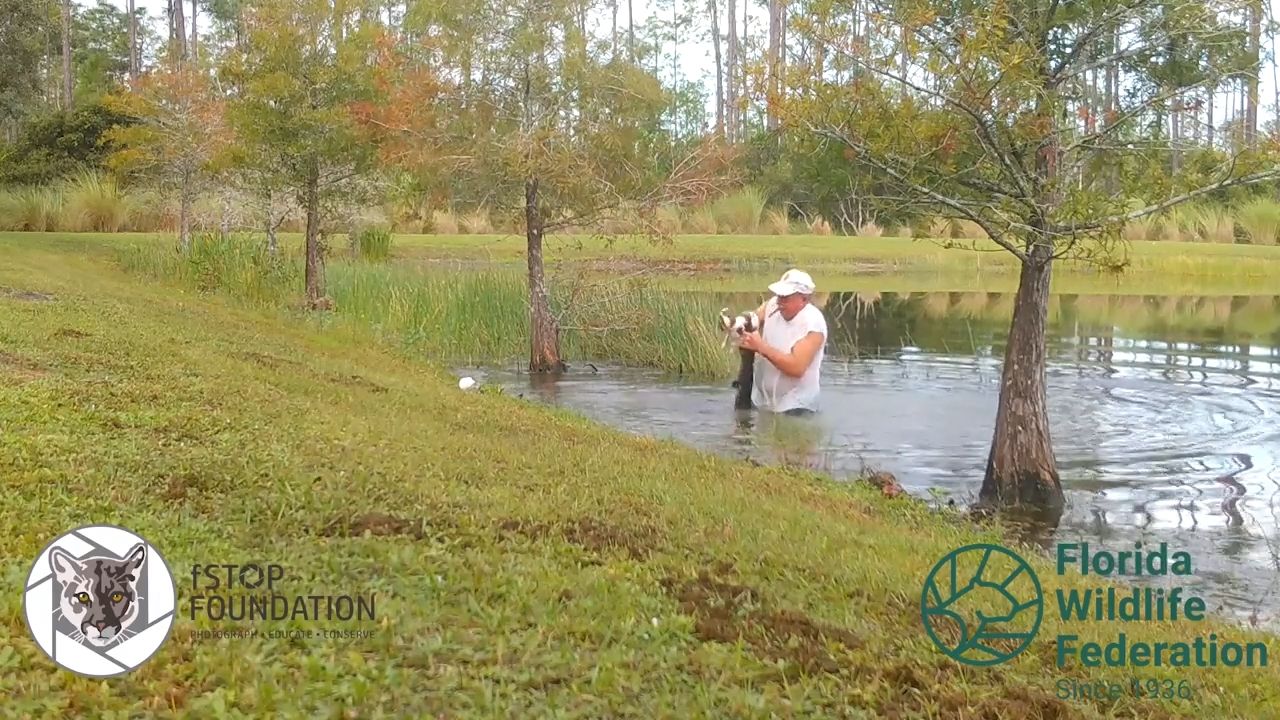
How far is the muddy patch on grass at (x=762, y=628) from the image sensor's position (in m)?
3.71

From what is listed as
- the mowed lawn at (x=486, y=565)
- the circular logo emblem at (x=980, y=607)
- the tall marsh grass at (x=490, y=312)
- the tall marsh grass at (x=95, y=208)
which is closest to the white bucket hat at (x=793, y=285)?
the mowed lawn at (x=486, y=565)

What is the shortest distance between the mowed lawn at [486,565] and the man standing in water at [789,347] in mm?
2892

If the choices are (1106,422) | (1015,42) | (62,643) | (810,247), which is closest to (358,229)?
(810,247)

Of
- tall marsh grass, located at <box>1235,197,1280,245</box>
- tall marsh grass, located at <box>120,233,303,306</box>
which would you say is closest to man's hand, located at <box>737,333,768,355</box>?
tall marsh grass, located at <box>120,233,303,306</box>

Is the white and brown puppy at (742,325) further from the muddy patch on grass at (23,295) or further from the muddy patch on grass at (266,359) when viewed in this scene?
the muddy patch on grass at (23,295)

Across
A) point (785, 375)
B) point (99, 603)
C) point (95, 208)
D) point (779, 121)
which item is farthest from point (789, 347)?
point (95, 208)

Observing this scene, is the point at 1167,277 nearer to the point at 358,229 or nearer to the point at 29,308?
the point at 358,229

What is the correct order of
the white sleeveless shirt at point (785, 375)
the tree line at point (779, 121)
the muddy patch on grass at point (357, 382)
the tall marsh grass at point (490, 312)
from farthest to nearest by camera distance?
the tall marsh grass at point (490, 312) < the white sleeveless shirt at point (785, 375) < the muddy patch on grass at point (357, 382) < the tree line at point (779, 121)

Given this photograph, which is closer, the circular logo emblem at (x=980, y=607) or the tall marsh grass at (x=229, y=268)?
the circular logo emblem at (x=980, y=607)

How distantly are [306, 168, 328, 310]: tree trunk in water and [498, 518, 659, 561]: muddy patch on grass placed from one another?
1163cm

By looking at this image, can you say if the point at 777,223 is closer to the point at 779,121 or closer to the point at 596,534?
the point at 779,121

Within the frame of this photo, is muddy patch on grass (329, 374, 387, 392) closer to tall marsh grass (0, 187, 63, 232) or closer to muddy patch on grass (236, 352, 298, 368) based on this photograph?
muddy patch on grass (236, 352, 298, 368)

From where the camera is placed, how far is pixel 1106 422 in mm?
11664

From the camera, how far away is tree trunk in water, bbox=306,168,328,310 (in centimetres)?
1616
